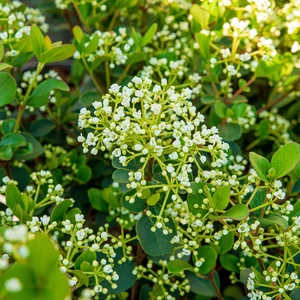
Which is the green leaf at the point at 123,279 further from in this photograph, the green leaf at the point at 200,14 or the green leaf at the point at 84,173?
the green leaf at the point at 200,14

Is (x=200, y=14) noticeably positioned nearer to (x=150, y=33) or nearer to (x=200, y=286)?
(x=150, y=33)

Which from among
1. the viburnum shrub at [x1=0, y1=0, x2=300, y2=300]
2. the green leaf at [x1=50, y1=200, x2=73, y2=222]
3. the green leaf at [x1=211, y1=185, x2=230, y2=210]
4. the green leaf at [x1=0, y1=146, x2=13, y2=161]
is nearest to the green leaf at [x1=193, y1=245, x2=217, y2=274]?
the viburnum shrub at [x1=0, y1=0, x2=300, y2=300]

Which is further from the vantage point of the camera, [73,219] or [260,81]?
[260,81]

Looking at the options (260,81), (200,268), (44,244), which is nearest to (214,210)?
(200,268)

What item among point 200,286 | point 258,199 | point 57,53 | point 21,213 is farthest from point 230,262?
point 57,53

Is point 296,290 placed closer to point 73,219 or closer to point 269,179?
point 269,179

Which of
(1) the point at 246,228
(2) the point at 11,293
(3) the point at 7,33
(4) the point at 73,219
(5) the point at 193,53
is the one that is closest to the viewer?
(2) the point at 11,293

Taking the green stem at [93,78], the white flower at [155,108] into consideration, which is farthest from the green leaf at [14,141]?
the white flower at [155,108]
